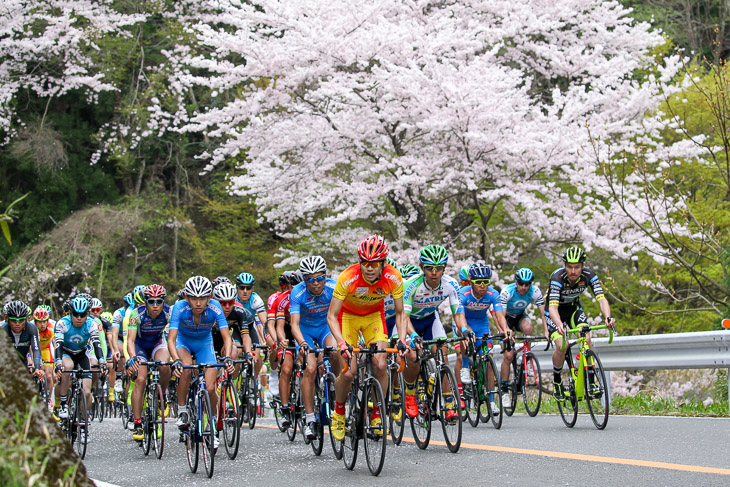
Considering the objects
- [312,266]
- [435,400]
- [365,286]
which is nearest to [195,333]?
[312,266]

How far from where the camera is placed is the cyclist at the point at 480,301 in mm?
12505

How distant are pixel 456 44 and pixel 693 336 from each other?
12390 millimetres

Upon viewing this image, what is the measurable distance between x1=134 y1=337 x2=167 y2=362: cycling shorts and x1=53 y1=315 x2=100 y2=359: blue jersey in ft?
4.55

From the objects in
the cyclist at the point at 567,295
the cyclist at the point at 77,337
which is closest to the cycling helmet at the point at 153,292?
the cyclist at the point at 77,337

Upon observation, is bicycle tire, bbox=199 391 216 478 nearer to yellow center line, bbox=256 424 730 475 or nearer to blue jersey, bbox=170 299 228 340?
blue jersey, bbox=170 299 228 340

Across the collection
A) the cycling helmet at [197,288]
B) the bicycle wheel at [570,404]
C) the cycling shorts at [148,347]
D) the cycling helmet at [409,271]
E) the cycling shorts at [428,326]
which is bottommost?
the bicycle wheel at [570,404]

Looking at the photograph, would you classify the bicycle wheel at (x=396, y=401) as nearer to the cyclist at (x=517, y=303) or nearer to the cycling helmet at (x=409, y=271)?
the cycling helmet at (x=409, y=271)

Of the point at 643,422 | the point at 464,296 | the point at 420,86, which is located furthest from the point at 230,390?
the point at 420,86

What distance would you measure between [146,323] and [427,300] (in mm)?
3786

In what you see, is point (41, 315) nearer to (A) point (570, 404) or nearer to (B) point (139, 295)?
(B) point (139, 295)

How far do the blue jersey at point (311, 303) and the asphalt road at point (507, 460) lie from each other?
1.47m

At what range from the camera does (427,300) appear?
1102 cm

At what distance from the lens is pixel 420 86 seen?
20.9 meters

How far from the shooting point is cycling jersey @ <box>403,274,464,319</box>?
10758mm
